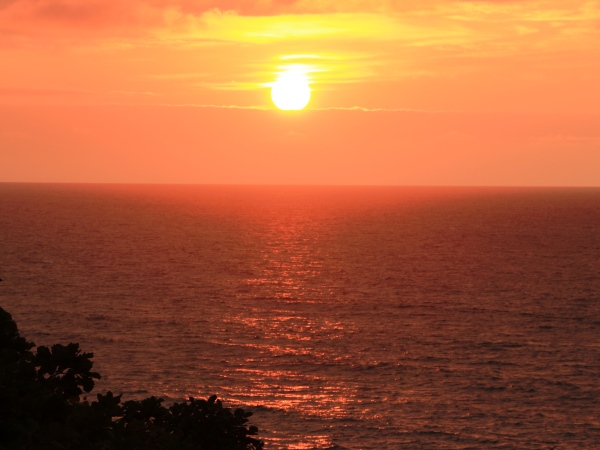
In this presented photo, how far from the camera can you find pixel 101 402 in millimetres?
20375

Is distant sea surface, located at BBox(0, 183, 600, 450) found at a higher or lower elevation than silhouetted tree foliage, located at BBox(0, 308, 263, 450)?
higher

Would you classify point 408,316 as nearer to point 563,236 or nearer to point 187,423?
point 187,423

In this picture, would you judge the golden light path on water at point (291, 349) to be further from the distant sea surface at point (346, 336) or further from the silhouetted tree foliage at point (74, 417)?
the silhouetted tree foliage at point (74, 417)

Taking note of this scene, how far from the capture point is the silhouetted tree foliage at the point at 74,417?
17203 mm

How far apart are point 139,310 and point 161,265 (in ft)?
137

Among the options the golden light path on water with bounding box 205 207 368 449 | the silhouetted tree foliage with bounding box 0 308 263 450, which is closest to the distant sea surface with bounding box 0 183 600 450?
the golden light path on water with bounding box 205 207 368 449

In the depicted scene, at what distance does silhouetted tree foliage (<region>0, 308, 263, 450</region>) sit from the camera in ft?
56.4

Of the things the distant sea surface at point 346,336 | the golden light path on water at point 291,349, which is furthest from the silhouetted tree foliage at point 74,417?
the golden light path on water at point 291,349

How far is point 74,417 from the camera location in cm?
1952

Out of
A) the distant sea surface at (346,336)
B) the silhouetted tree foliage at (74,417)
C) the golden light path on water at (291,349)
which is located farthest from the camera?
the golden light path on water at (291,349)

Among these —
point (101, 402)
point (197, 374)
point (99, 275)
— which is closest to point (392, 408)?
point (197, 374)

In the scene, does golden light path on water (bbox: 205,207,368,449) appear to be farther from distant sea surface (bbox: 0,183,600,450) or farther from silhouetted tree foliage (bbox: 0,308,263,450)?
silhouetted tree foliage (bbox: 0,308,263,450)

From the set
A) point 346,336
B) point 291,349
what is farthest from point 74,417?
point 346,336

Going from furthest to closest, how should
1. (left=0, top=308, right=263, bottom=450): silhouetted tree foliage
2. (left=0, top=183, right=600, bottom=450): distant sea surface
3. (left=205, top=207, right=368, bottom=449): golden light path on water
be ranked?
1. (left=205, top=207, right=368, bottom=449): golden light path on water
2. (left=0, top=183, right=600, bottom=450): distant sea surface
3. (left=0, top=308, right=263, bottom=450): silhouetted tree foliage
